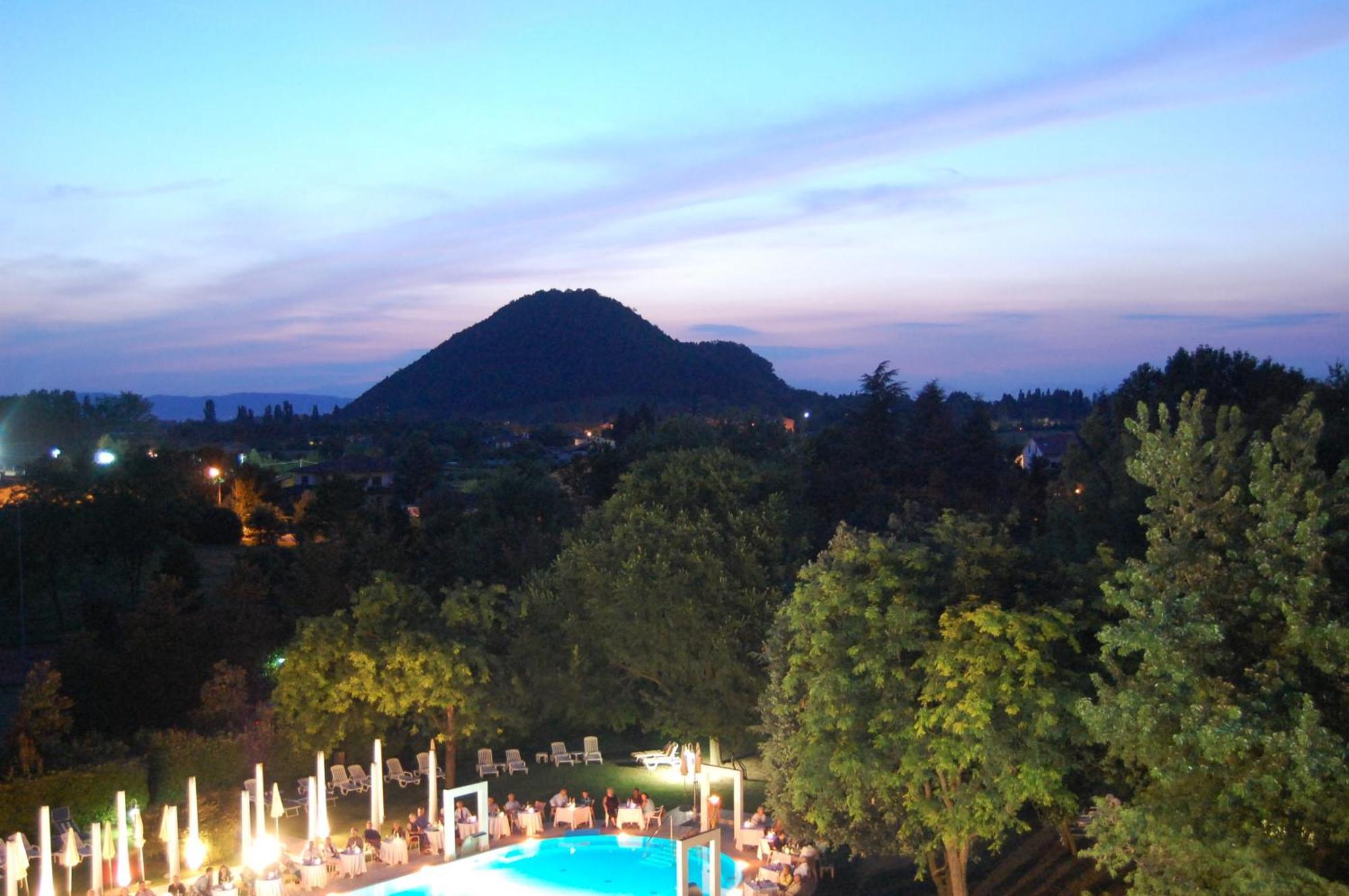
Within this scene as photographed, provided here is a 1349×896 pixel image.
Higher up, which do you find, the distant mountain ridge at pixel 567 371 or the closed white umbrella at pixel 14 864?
the distant mountain ridge at pixel 567 371

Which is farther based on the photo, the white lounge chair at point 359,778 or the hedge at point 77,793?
the white lounge chair at point 359,778

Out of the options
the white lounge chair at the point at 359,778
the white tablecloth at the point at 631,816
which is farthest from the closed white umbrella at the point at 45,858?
the white tablecloth at the point at 631,816

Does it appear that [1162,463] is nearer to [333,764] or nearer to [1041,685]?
[1041,685]

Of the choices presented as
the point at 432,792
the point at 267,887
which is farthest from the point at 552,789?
the point at 267,887

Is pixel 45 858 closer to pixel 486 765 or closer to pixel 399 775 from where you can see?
pixel 399 775

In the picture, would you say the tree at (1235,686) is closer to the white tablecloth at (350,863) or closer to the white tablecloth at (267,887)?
the white tablecloth at (350,863)

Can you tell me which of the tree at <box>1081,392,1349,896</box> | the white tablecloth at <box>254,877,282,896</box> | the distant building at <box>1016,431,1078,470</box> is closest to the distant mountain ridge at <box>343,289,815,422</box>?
the distant building at <box>1016,431,1078,470</box>

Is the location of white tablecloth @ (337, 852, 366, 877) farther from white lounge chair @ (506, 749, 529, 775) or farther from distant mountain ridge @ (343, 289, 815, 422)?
distant mountain ridge @ (343, 289, 815, 422)
